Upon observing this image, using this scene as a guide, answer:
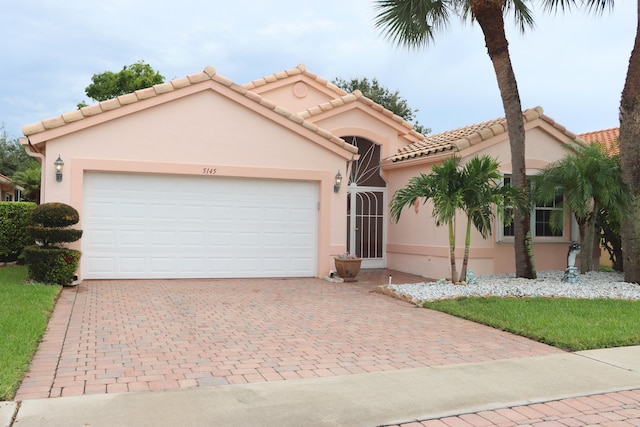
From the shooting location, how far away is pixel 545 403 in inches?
191

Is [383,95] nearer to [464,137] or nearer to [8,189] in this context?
[8,189]

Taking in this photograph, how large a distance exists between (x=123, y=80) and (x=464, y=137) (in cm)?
2328

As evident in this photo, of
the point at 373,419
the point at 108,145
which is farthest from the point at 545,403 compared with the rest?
the point at 108,145

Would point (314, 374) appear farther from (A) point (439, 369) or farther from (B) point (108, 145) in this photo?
(B) point (108, 145)

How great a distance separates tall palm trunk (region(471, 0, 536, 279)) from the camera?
12.0 metres

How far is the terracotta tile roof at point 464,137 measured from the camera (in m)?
13.1

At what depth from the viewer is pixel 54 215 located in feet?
36.0

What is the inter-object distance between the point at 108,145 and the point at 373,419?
9643 millimetres

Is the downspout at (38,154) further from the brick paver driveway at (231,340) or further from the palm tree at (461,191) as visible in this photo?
the palm tree at (461,191)

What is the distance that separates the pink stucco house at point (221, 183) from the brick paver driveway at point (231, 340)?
1.86 m

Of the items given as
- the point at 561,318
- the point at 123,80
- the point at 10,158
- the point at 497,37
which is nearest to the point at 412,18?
the point at 497,37

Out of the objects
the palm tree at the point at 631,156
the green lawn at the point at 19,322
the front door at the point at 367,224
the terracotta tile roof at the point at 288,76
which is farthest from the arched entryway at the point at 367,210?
the green lawn at the point at 19,322

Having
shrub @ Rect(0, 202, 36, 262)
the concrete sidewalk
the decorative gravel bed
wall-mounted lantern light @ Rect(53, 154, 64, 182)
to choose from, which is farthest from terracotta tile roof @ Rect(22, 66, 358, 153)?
the concrete sidewalk

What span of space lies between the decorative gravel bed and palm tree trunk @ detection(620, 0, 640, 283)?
63 centimetres
